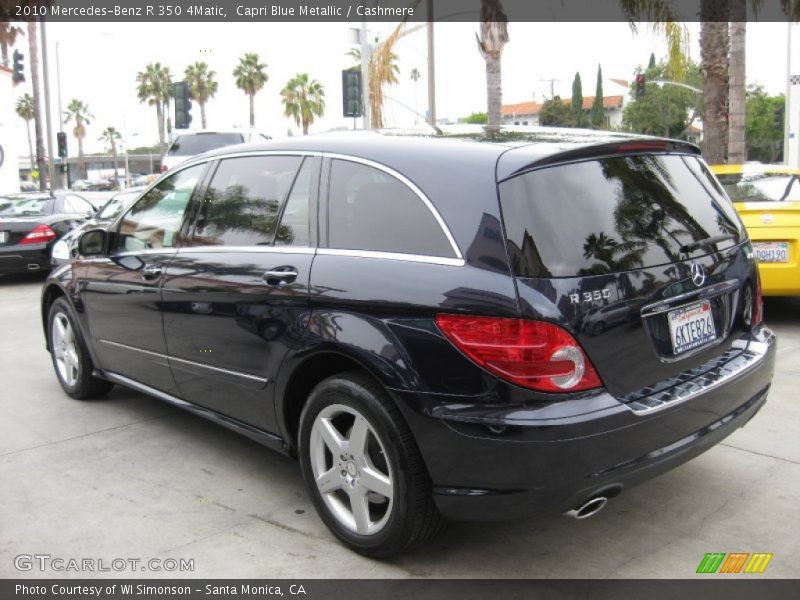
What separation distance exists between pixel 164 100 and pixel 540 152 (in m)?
71.4

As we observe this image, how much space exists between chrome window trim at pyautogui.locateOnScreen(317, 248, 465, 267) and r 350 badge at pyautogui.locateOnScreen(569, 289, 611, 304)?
1.36 ft

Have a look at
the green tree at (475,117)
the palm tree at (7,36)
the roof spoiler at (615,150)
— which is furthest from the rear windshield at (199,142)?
the green tree at (475,117)

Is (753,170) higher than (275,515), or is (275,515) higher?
(753,170)

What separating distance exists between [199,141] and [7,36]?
2269cm

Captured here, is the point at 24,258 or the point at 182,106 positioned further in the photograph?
the point at 182,106

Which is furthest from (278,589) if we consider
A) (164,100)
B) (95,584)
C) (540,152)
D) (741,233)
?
(164,100)

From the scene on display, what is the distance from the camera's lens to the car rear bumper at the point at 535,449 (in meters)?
2.71

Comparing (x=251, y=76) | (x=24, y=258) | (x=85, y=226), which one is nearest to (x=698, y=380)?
(x=85, y=226)

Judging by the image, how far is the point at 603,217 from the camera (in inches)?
119

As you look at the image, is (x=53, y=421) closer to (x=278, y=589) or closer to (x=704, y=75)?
(x=278, y=589)

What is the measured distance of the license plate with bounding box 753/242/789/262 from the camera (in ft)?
22.6

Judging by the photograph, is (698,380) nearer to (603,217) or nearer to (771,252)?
(603,217)

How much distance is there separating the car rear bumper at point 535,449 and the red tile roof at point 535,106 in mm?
104437

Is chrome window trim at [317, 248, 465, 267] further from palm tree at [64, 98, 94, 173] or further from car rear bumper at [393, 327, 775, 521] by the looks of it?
palm tree at [64, 98, 94, 173]
